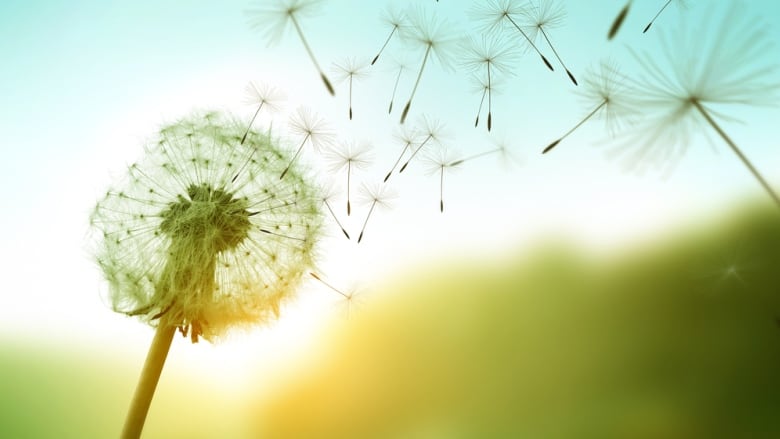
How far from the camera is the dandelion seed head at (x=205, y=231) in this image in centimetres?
81

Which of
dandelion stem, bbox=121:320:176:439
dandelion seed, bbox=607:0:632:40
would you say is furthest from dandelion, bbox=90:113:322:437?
dandelion seed, bbox=607:0:632:40

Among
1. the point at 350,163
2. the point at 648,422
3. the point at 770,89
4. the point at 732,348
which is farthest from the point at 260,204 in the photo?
the point at 732,348

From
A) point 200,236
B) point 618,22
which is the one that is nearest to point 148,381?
point 200,236

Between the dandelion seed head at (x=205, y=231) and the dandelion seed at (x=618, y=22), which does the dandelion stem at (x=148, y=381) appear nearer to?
the dandelion seed head at (x=205, y=231)

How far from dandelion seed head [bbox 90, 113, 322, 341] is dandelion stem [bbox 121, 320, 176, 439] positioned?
0.10 feet

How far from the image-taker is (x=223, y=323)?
86 centimetres

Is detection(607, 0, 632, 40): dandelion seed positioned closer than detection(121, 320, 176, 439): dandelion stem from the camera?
Yes

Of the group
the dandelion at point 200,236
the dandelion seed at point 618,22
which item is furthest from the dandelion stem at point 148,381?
the dandelion seed at point 618,22

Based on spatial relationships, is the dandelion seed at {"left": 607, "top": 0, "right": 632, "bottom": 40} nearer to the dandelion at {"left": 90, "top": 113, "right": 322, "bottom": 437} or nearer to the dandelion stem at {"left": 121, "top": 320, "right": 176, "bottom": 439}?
the dandelion at {"left": 90, "top": 113, "right": 322, "bottom": 437}

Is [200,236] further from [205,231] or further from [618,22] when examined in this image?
[618,22]

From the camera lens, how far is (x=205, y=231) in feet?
2.66

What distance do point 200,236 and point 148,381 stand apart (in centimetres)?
31

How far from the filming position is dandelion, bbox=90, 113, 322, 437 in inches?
31.8

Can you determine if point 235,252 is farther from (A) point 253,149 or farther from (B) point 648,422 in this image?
(B) point 648,422
